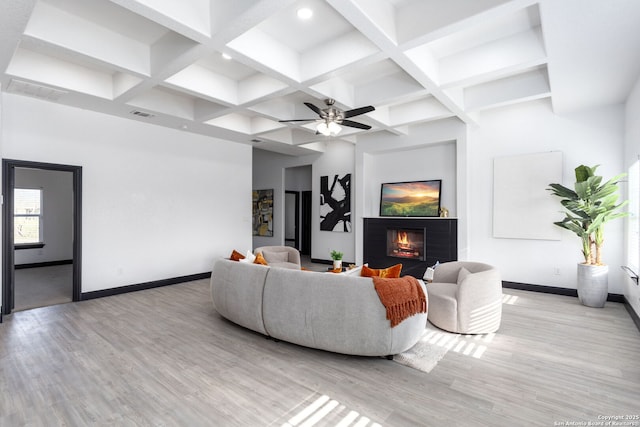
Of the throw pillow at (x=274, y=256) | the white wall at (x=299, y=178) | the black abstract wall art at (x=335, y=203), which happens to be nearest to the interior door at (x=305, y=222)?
the white wall at (x=299, y=178)

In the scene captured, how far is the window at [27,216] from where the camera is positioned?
7828 mm

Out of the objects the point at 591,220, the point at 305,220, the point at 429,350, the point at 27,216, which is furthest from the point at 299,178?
the point at 429,350

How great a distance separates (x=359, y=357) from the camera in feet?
10.1

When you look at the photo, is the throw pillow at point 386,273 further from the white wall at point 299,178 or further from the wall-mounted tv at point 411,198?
the white wall at point 299,178

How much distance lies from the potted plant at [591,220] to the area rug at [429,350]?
259cm

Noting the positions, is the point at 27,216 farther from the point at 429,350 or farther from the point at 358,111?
the point at 429,350

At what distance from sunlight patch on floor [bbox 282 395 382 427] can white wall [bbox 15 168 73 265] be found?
29.5 ft

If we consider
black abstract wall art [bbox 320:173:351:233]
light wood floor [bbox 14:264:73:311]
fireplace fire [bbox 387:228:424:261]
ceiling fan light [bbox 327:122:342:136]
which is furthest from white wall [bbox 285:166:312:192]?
light wood floor [bbox 14:264:73:311]

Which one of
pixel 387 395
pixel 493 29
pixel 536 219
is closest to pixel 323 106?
pixel 493 29

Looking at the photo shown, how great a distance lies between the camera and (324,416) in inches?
86.8

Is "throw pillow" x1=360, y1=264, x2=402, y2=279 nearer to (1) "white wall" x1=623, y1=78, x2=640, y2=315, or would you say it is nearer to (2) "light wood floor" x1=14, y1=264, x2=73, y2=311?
(1) "white wall" x1=623, y1=78, x2=640, y2=315

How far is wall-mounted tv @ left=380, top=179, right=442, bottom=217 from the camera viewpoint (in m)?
6.70

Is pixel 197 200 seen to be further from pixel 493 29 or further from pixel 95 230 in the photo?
pixel 493 29

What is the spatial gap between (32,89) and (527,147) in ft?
24.8
